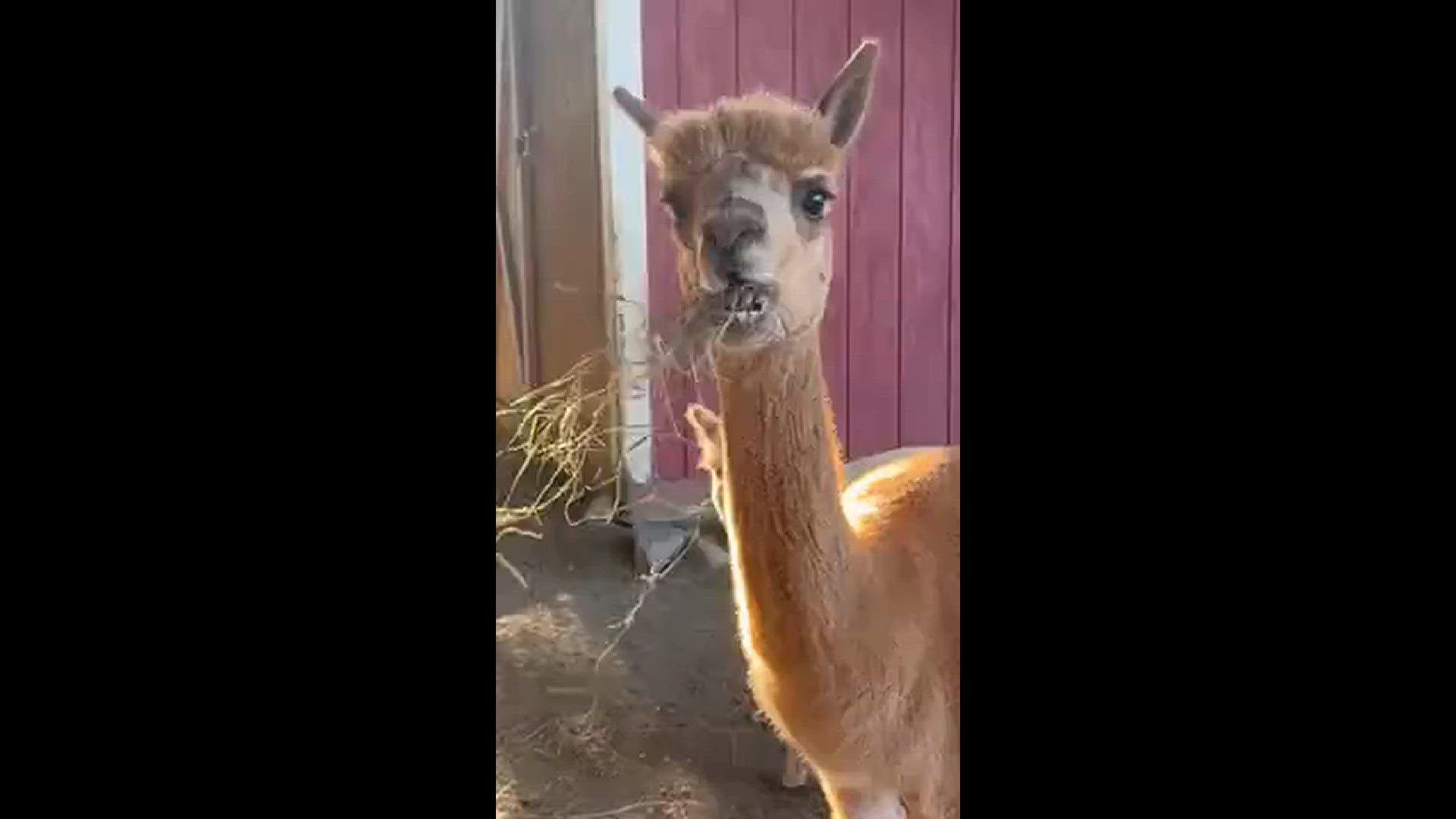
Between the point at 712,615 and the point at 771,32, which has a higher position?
the point at 771,32

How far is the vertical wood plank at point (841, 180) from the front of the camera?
115 centimetres

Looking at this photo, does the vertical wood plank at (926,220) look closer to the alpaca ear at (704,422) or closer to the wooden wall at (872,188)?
the wooden wall at (872,188)

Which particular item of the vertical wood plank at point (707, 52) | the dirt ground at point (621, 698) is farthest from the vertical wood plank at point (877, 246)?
the dirt ground at point (621, 698)

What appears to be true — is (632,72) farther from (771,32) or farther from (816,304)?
(816,304)

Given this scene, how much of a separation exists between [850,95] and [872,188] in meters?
0.09

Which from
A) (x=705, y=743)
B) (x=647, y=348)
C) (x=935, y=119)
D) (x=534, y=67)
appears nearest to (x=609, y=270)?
(x=647, y=348)

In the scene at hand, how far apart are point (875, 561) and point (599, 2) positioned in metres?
0.55

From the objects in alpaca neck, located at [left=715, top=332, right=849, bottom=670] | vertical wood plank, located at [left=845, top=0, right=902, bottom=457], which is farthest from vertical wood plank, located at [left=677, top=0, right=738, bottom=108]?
alpaca neck, located at [left=715, top=332, right=849, bottom=670]

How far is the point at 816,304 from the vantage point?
1.19 m

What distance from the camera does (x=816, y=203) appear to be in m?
1.19

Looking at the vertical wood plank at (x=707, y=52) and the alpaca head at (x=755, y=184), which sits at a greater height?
the vertical wood plank at (x=707, y=52)

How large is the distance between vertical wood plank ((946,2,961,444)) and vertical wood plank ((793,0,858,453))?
93mm

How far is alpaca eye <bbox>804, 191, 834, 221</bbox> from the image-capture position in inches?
46.7

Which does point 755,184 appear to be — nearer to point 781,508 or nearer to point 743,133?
point 743,133
